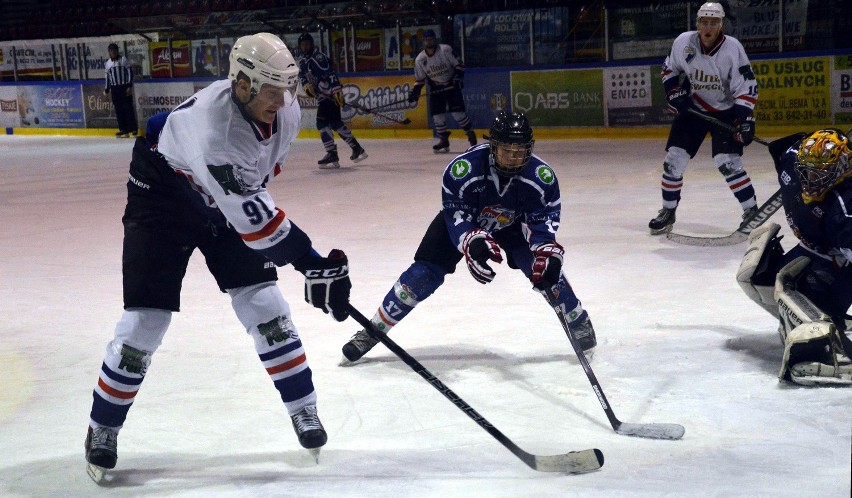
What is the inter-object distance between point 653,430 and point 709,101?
11.8 ft

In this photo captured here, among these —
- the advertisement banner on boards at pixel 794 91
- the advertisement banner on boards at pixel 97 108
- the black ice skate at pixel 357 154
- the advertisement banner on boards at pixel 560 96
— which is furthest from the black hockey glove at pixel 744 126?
the advertisement banner on boards at pixel 97 108

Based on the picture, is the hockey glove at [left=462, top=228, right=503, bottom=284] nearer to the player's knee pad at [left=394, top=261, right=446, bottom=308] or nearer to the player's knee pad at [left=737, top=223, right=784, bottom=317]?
the player's knee pad at [left=394, top=261, right=446, bottom=308]

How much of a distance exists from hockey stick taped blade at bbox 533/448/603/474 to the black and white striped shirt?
45.7ft

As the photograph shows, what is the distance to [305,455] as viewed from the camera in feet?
8.84

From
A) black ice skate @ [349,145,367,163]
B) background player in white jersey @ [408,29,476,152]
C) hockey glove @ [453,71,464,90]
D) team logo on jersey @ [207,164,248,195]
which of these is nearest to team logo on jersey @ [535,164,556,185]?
team logo on jersey @ [207,164,248,195]

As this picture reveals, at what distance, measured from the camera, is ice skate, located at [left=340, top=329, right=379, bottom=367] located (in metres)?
3.53

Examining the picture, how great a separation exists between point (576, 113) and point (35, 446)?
9.69 metres

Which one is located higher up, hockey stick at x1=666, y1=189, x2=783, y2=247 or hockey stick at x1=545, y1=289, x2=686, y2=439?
hockey stick at x1=545, y1=289, x2=686, y2=439

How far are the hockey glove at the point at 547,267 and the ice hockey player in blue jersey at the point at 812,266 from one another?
2.35ft

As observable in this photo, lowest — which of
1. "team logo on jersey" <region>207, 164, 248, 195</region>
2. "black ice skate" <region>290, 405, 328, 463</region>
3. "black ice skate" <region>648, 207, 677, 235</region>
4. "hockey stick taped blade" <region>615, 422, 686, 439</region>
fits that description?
"black ice skate" <region>648, 207, 677, 235</region>

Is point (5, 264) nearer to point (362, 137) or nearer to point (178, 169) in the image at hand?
point (178, 169)

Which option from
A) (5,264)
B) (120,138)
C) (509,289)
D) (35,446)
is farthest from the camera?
(120,138)

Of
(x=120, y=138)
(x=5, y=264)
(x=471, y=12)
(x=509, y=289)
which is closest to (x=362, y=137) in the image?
(x=471, y=12)

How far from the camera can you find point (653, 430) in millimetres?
2709
